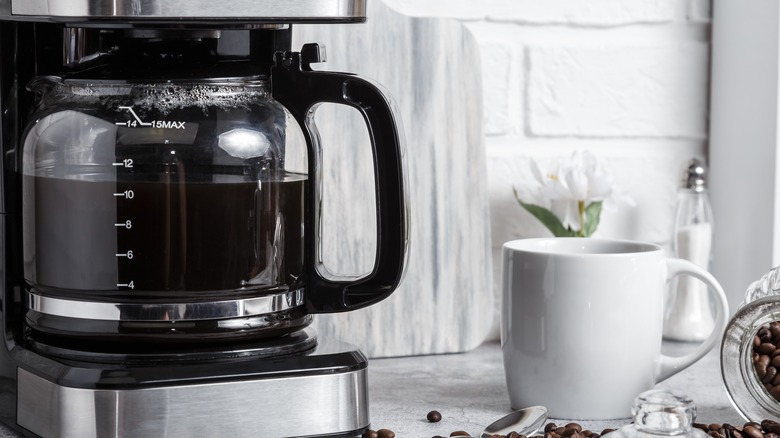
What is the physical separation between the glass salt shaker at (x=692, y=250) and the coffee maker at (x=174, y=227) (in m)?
0.42

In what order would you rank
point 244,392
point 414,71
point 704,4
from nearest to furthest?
1. point 244,392
2. point 414,71
3. point 704,4

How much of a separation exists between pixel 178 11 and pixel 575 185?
46 centimetres

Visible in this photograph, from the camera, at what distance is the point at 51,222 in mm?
671

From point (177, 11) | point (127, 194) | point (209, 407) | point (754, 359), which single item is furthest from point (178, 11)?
point (754, 359)

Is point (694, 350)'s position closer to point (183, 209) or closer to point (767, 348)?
point (767, 348)

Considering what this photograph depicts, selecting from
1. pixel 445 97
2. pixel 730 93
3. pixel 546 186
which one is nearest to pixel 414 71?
pixel 445 97

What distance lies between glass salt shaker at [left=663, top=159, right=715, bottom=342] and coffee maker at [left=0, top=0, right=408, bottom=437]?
0.42 meters

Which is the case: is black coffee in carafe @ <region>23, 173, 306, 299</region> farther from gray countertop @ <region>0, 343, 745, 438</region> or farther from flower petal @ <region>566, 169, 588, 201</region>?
flower petal @ <region>566, 169, 588, 201</region>

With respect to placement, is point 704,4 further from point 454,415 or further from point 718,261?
point 454,415

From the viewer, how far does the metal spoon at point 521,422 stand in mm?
696

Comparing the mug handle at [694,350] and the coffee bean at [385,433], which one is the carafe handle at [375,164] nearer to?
the coffee bean at [385,433]

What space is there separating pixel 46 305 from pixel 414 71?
406 millimetres

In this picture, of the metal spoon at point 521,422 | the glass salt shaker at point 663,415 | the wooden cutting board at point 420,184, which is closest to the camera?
the glass salt shaker at point 663,415

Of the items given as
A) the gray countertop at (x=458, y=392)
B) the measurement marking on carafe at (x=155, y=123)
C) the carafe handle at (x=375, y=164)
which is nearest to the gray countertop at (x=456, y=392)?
the gray countertop at (x=458, y=392)
